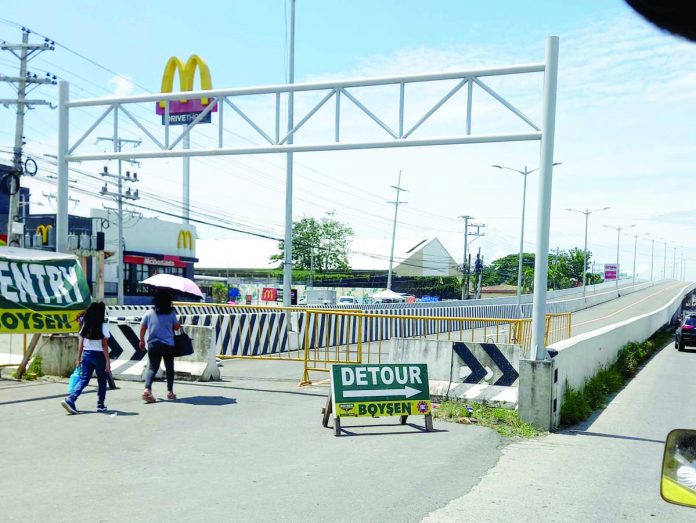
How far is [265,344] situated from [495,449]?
12.9 m

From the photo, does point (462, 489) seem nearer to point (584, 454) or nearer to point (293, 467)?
point (293, 467)

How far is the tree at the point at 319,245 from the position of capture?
350 feet

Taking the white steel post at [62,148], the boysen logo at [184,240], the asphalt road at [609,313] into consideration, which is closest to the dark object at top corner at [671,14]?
the white steel post at [62,148]

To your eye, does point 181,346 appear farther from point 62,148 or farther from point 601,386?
point 601,386

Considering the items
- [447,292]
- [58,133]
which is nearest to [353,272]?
[447,292]

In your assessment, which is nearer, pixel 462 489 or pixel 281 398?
pixel 462 489

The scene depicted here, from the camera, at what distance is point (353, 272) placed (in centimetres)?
10412

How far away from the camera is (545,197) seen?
10.8 metres

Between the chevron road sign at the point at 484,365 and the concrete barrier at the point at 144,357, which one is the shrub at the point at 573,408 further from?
the concrete barrier at the point at 144,357

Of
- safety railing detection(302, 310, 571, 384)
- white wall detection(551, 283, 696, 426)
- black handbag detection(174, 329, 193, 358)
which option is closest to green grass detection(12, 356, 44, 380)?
black handbag detection(174, 329, 193, 358)

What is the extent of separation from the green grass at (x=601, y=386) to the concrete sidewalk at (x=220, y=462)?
2.09 metres

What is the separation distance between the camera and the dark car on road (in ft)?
94.8

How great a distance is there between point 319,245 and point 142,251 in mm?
51992

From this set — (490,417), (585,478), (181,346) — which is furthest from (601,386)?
(181,346)
